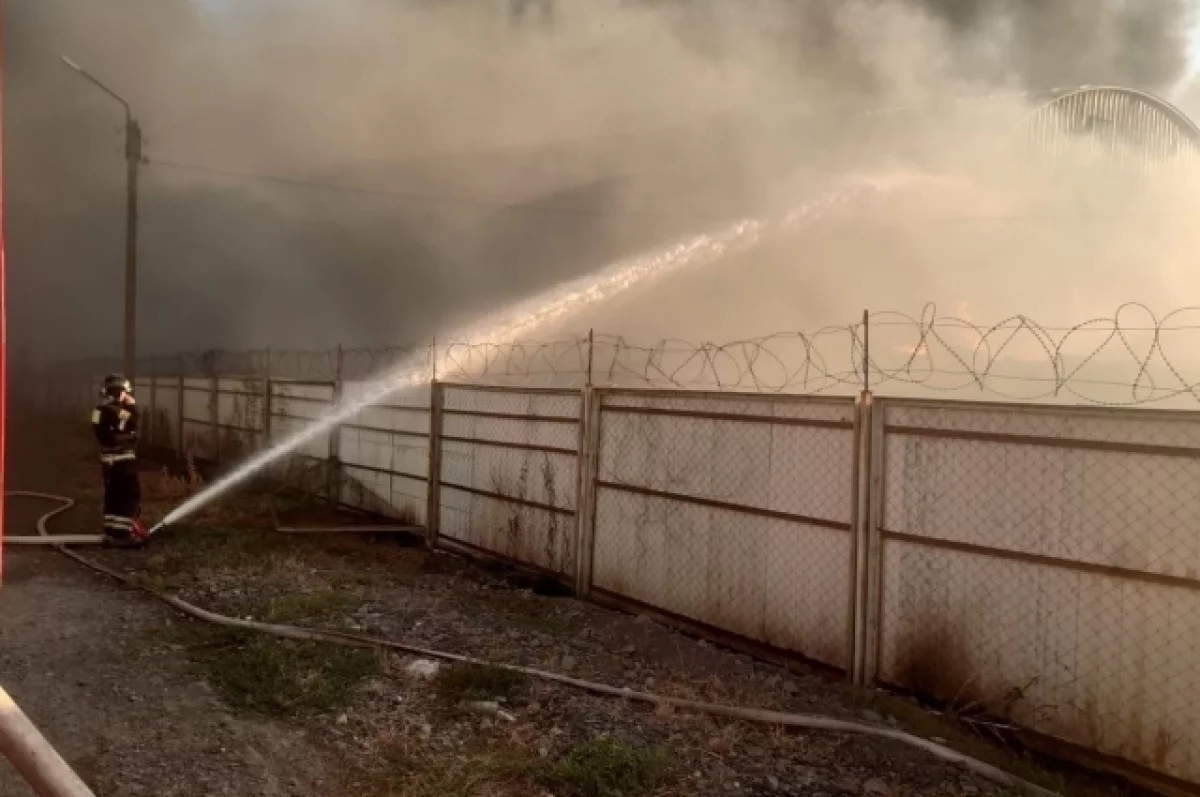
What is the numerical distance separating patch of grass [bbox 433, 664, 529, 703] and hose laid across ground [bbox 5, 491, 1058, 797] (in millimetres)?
69

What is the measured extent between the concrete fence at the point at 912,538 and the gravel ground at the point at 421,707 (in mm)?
260

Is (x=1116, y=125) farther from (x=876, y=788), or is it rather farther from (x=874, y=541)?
(x=876, y=788)

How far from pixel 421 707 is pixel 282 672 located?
0.81 metres

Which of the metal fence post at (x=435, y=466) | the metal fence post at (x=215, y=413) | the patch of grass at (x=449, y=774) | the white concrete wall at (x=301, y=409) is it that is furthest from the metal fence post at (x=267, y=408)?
the patch of grass at (x=449, y=774)

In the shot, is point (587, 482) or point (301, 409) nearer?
point (587, 482)

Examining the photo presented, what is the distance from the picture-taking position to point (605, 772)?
358 cm

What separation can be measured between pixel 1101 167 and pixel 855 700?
462 inches

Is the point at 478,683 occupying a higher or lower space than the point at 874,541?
lower

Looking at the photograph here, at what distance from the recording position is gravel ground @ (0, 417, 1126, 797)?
142 inches

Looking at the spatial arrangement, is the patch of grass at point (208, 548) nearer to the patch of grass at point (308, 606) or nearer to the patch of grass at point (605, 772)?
the patch of grass at point (308, 606)

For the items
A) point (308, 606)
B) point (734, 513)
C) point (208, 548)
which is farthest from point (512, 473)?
point (208, 548)

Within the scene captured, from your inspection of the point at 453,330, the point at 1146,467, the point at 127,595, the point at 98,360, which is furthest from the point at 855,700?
the point at 98,360

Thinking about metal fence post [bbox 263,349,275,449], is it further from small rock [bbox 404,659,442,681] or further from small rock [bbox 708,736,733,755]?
small rock [bbox 708,736,733,755]

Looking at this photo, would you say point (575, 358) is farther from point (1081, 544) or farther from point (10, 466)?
point (1081, 544)
